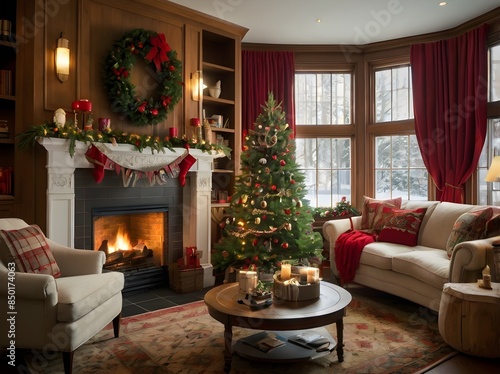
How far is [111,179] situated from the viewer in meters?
3.92

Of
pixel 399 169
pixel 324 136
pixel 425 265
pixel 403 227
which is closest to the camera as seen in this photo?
pixel 425 265

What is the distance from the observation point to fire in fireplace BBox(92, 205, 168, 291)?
13.4ft

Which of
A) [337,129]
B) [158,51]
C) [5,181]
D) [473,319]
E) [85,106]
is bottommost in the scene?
[473,319]

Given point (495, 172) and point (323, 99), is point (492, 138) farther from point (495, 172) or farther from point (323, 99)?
point (323, 99)

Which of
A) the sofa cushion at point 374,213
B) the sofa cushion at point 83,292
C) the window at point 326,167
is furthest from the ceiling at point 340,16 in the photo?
the sofa cushion at point 83,292

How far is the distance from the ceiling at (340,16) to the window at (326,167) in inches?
54.2

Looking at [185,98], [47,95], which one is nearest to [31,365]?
[47,95]

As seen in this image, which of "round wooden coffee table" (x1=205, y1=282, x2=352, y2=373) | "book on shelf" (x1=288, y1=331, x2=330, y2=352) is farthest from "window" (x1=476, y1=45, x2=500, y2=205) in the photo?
"book on shelf" (x1=288, y1=331, x2=330, y2=352)

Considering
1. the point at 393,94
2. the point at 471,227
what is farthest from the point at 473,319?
the point at 393,94

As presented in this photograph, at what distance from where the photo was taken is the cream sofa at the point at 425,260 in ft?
9.68

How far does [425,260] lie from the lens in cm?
333

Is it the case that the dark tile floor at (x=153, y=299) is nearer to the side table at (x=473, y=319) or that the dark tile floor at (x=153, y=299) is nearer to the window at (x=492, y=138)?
the side table at (x=473, y=319)

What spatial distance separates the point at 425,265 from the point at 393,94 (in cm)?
287

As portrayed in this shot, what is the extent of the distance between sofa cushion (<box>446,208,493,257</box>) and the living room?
1422 mm
